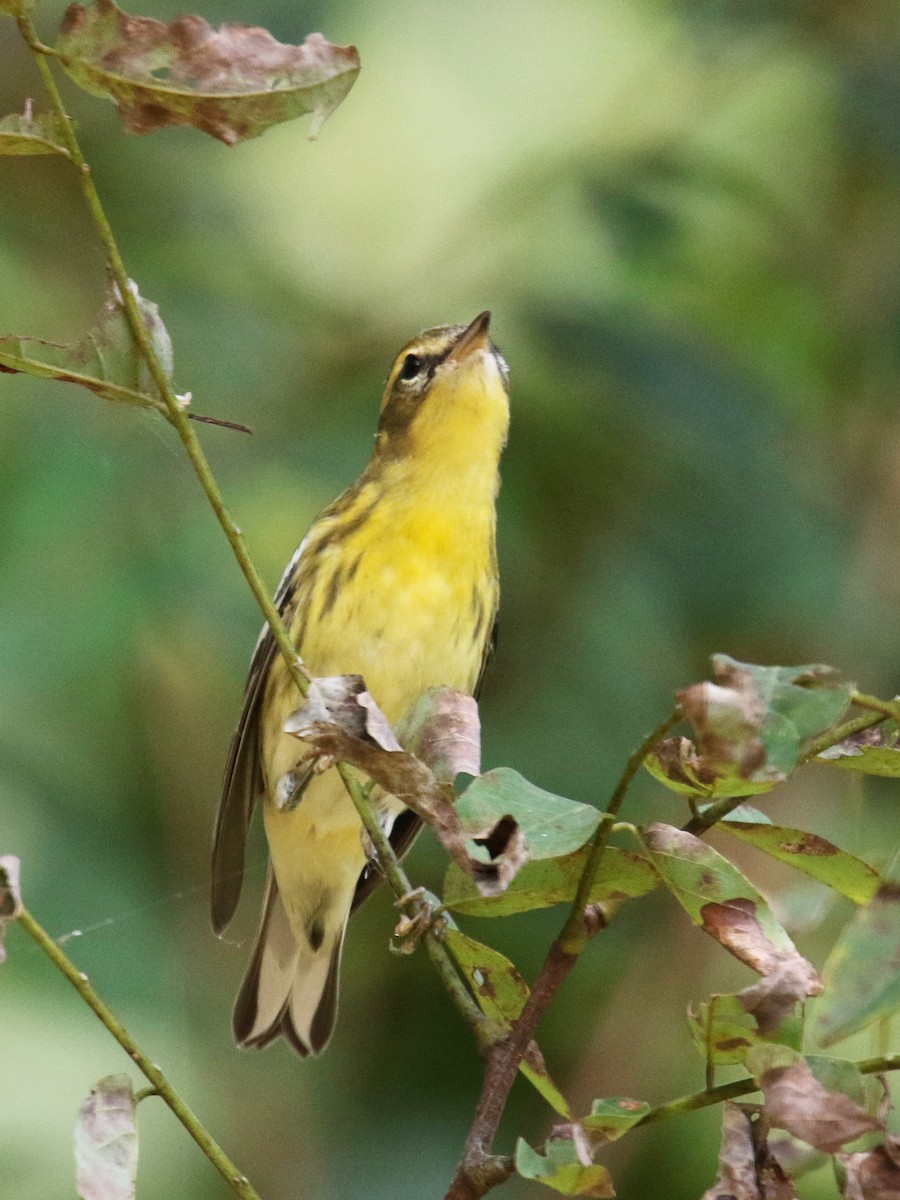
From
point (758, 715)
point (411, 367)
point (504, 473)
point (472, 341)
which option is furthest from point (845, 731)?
point (504, 473)

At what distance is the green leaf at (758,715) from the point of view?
85cm

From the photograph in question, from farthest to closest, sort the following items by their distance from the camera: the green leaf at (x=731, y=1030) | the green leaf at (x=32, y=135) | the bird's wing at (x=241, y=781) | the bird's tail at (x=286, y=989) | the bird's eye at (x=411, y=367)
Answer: the bird's eye at (x=411, y=367) < the bird's tail at (x=286, y=989) < the bird's wing at (x=241, y=781) < the green leaf at (x=32, y=135) < the green leaf at (x=731, y=1030)

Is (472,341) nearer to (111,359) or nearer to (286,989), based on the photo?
(286,989)

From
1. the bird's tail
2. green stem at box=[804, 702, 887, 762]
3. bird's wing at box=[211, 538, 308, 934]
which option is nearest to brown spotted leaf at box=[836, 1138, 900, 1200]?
green stem at box=[804, 702, 887, 762]

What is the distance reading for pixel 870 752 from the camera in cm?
107

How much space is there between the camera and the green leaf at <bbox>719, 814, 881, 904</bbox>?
3.61 ft

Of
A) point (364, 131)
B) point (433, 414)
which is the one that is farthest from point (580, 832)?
point (364, 131)

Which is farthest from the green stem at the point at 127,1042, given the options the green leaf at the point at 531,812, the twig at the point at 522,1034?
the green leaf at the point at 531,812

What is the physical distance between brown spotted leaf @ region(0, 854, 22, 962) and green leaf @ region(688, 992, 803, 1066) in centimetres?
44

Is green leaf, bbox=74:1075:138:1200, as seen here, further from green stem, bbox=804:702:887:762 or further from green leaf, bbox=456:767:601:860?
green stem, bbox=804:702:887:762

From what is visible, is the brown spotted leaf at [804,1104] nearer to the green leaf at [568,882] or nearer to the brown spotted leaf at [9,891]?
the green leaf at [568,882]

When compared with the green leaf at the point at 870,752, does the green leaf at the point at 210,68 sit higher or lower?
higher

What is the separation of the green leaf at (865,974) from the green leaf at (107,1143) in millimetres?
478

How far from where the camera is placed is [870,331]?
3.32 meters
